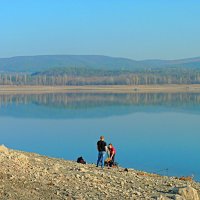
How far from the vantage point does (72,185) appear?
9.09m

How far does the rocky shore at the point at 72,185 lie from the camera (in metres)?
8.41

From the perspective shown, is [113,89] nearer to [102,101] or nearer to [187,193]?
[102,101]

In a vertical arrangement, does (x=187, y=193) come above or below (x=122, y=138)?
above

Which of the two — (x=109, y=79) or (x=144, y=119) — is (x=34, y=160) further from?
(x=109, y=79)

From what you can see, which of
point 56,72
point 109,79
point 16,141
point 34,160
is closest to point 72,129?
point 16,141

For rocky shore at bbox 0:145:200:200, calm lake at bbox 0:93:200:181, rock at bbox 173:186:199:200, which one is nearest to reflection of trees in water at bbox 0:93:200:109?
calm lake at bbox 0:93:200:181

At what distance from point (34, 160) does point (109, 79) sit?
360 feet

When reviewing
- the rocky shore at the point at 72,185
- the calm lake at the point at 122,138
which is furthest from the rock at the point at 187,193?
the calm lake at the point at 122,138

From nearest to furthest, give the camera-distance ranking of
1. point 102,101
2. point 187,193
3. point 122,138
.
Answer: point 187,193 → point 122,138 → point 102,101

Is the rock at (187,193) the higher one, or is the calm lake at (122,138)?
the rock at (187,193)

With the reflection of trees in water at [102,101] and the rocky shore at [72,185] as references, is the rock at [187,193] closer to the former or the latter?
the rocky shore at [72,185]

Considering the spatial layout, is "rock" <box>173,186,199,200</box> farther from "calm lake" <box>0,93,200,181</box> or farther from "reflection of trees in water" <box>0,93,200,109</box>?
"reflection of trees in water" <box>0,93,200,109</box>

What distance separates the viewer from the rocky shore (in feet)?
27.6

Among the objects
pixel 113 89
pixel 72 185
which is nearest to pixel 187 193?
pixel 72 185
